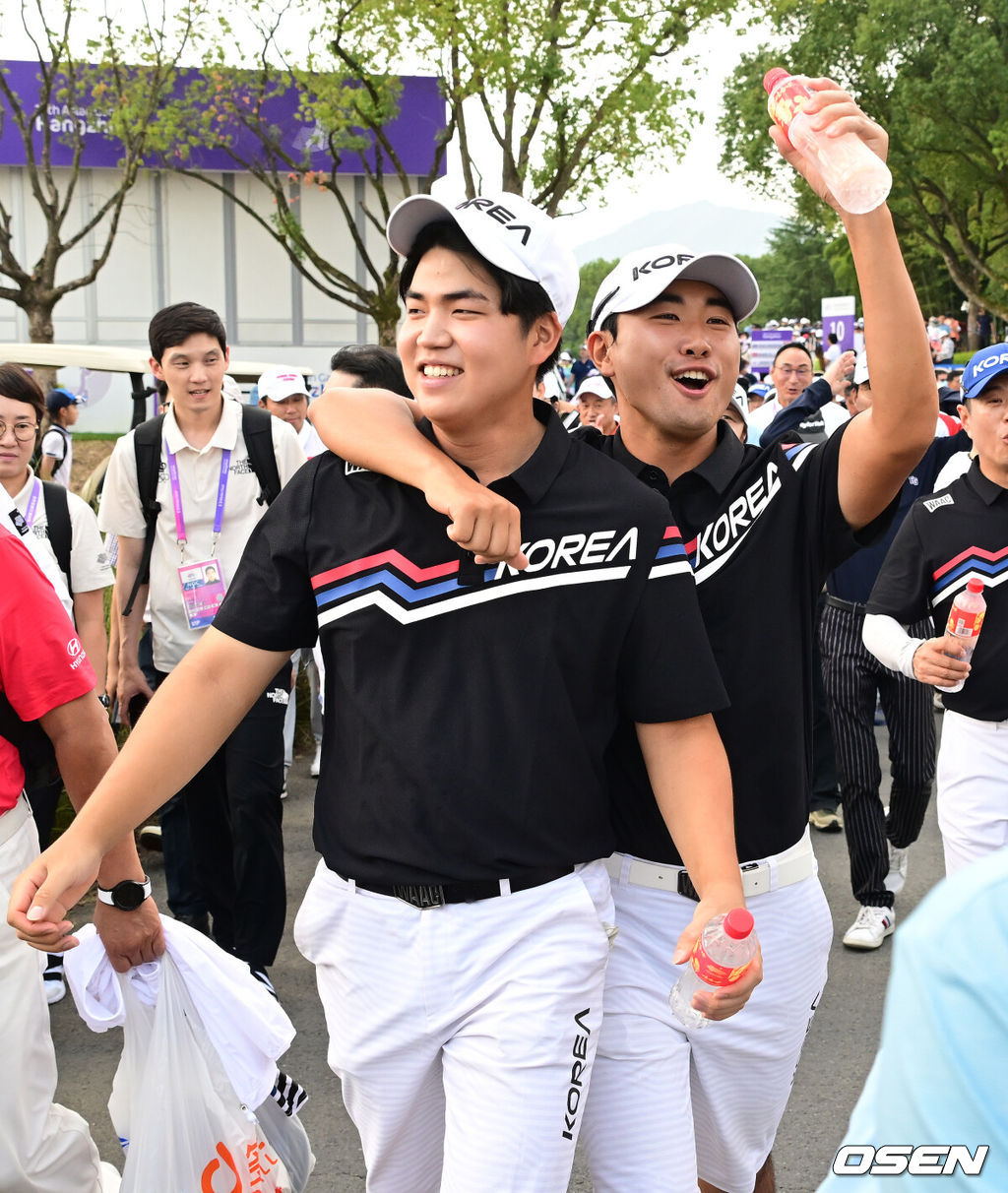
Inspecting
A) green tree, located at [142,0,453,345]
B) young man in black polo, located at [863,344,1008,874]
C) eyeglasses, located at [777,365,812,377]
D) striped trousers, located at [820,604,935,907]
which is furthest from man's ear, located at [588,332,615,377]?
green tree, located at [142,0,453,345]

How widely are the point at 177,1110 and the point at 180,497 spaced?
2731 millimetres

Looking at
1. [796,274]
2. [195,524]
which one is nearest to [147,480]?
[195,524]

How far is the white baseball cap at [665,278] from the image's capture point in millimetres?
2781

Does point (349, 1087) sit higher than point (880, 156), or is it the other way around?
point (880, 156)

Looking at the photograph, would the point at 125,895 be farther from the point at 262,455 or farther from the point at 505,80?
the point at 505,80

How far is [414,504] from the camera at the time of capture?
2436mm

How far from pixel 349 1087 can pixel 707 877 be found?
0.80 meters

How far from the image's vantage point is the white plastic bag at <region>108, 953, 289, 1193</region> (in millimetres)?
3092

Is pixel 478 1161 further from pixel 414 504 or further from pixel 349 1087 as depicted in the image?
pixel 414 504

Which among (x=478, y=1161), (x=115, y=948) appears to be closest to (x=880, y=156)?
(x=478, y=1161)

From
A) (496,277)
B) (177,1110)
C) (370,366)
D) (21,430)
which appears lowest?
(177,1110)

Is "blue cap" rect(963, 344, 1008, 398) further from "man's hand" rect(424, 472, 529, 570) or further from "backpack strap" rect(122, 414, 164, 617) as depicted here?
"backpack strap" rect(122, 414, 164, 617)

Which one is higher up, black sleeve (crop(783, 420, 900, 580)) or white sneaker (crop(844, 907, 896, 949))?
black sleeve (crop(783, 420, 900, 580))

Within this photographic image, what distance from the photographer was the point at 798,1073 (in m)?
4.70
